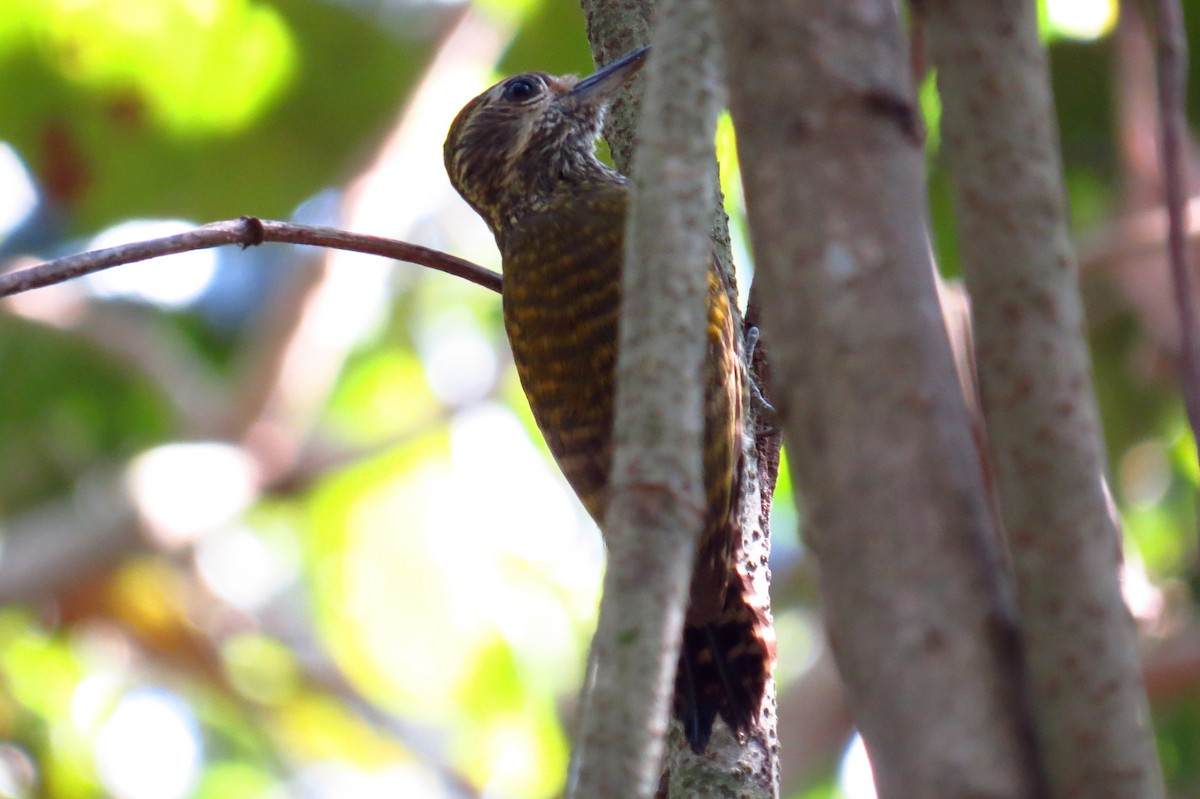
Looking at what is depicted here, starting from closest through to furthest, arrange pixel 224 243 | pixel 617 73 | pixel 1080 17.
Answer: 1. pixel 224 243
2. pixel 617 73
3. pixel 1080 17

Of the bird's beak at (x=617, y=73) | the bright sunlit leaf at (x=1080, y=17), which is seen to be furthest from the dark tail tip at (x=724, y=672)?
the bright sunlit leaf at (x=1080, y=17)

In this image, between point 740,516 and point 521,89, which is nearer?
point 740,516

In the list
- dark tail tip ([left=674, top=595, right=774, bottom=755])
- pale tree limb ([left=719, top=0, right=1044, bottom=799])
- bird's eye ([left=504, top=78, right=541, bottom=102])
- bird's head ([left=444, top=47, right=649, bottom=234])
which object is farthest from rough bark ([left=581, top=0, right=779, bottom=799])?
bird's eye ([left=504, top=78, right=541, bottom=102])

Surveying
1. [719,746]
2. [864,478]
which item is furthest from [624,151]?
[864,478]

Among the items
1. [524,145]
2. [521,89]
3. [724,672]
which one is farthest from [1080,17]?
[724,672]

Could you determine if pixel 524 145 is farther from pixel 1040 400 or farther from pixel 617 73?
pixel 1040 400

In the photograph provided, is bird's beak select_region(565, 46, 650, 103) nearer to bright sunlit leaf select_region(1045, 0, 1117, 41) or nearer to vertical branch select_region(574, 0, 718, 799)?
vertical branch select_region(574, 0, 718, 799)

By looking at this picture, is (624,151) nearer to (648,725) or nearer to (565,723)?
(648,725)
